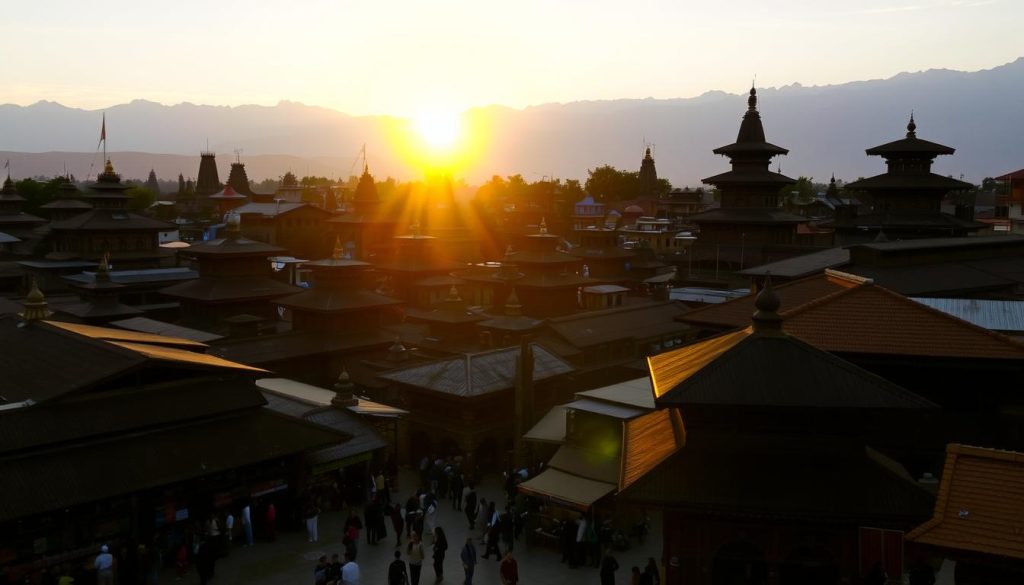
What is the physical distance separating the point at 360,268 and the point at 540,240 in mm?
11856

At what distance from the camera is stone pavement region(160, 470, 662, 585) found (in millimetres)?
19766

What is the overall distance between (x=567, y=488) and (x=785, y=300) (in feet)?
31.1

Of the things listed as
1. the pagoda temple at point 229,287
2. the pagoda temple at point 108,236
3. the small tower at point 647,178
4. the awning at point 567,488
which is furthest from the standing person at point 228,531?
the small tower at point 647,178

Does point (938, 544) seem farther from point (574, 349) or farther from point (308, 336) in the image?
point (308, 336)

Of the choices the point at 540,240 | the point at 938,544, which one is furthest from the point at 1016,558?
the point at 540,240

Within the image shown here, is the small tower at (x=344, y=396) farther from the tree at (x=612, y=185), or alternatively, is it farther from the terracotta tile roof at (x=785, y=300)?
the tree at (x=612, y=185)

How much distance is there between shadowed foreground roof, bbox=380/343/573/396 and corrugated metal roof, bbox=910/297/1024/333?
13.9 metres

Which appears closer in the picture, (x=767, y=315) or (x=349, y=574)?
(x=767, y=315)

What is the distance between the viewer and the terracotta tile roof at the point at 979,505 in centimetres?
1184

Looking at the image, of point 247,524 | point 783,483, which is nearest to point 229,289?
point 247,524

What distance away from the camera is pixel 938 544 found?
11906mm

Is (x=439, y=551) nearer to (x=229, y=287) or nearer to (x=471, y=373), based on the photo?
(x=471, y=373)

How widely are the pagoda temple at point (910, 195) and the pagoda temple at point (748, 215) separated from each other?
4787 mm

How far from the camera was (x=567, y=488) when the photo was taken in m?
22.4
